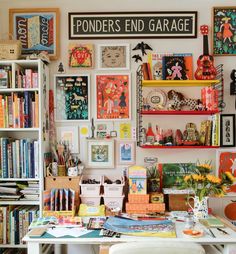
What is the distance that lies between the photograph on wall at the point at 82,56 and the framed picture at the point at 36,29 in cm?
A: 14

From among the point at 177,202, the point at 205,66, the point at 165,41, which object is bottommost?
the point at 177,202

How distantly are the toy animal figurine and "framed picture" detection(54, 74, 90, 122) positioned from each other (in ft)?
2.30

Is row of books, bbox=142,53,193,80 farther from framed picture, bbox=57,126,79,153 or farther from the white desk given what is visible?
the white desk

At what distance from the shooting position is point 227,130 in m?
2.62

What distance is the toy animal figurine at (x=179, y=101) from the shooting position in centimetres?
255

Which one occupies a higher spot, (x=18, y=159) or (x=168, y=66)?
(x=168, y=66)

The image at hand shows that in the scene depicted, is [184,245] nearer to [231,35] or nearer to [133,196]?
[133,196]

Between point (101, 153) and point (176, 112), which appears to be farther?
point (101, 153)

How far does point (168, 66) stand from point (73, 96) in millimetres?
833

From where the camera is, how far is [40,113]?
2.38 m

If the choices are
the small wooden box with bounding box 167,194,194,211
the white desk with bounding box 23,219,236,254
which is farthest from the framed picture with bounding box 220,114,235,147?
the white desk with bounding box 23,219,236,254

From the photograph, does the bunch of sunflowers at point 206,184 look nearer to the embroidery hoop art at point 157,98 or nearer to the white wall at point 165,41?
the white wall at point 165,41

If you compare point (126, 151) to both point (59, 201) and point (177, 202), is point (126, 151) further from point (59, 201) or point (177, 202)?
point (59, 201)

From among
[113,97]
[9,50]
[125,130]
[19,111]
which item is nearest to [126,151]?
[125,130]
